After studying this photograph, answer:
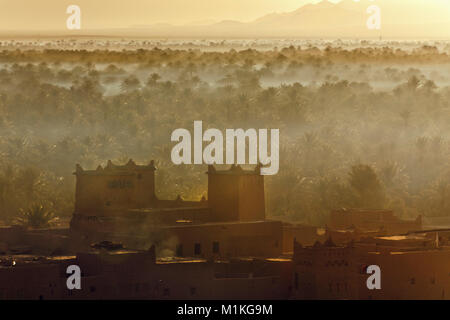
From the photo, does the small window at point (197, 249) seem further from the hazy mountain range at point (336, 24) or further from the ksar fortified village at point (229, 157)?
the hazy mountain range at point (336, 24)

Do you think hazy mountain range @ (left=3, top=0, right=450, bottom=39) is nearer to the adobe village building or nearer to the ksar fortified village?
the ksar fortified village

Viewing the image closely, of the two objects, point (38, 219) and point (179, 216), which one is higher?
point (179, 216)

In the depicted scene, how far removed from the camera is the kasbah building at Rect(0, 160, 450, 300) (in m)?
47.6

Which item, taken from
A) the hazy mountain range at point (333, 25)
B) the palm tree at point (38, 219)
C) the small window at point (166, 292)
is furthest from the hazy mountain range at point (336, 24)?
the small window at point (166, 292)

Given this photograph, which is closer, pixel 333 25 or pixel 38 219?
pixel 38 219

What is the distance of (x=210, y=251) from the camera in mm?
53000

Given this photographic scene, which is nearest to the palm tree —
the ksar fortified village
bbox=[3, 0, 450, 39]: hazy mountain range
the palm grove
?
the ksar fortified village

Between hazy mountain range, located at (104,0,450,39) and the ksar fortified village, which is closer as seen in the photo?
the ksar fortified village

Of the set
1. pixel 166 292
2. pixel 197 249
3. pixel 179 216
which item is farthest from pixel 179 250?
pixel 166 292

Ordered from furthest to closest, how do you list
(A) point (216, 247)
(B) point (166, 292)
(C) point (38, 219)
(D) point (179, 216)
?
1. (C) point (38, 219)
2. (D) point (179, 216)
3. (A) point (216, 247)
4. (B) point (166, 292)

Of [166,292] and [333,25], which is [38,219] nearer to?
[166,292]

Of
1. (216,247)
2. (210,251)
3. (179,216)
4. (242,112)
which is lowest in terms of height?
(210,251)

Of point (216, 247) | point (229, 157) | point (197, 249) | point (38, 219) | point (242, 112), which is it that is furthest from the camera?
point (242, 112)

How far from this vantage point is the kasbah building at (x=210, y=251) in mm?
47625
